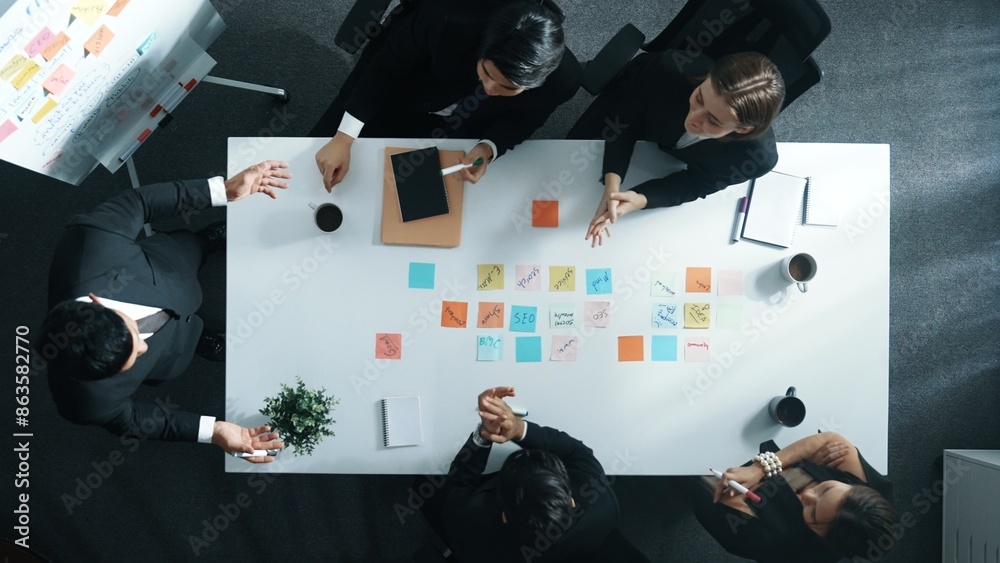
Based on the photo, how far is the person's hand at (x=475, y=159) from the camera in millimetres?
1688

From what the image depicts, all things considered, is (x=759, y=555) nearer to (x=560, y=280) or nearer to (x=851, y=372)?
(x=851, y=372)

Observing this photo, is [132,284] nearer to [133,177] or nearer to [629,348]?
[133,177]

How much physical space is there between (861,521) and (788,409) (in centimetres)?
31

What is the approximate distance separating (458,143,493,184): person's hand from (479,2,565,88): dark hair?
269 millimetres

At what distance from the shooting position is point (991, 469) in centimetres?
217

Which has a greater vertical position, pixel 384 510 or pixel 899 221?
pixel 899 221

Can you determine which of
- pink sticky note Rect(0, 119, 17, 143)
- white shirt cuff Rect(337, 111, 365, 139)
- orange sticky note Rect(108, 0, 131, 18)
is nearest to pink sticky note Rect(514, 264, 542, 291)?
white shirt cuff Rect(337, 111, 365, 139)

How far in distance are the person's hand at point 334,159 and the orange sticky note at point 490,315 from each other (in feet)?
1.69

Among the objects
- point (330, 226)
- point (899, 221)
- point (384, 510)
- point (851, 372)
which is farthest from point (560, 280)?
point (899, 221)

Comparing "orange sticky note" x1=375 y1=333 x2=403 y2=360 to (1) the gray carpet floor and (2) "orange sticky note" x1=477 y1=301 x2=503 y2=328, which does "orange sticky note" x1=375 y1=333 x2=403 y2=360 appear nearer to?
(2) "orange sticky note" x1=477 y1=301 x2=503 y2=328

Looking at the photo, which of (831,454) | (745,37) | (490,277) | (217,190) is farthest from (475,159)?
(831,454)

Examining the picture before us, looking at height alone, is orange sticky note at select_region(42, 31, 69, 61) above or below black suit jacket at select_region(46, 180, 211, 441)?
above

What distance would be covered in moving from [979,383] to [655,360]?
160 centimetres

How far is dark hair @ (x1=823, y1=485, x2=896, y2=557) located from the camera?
5.12 feet
